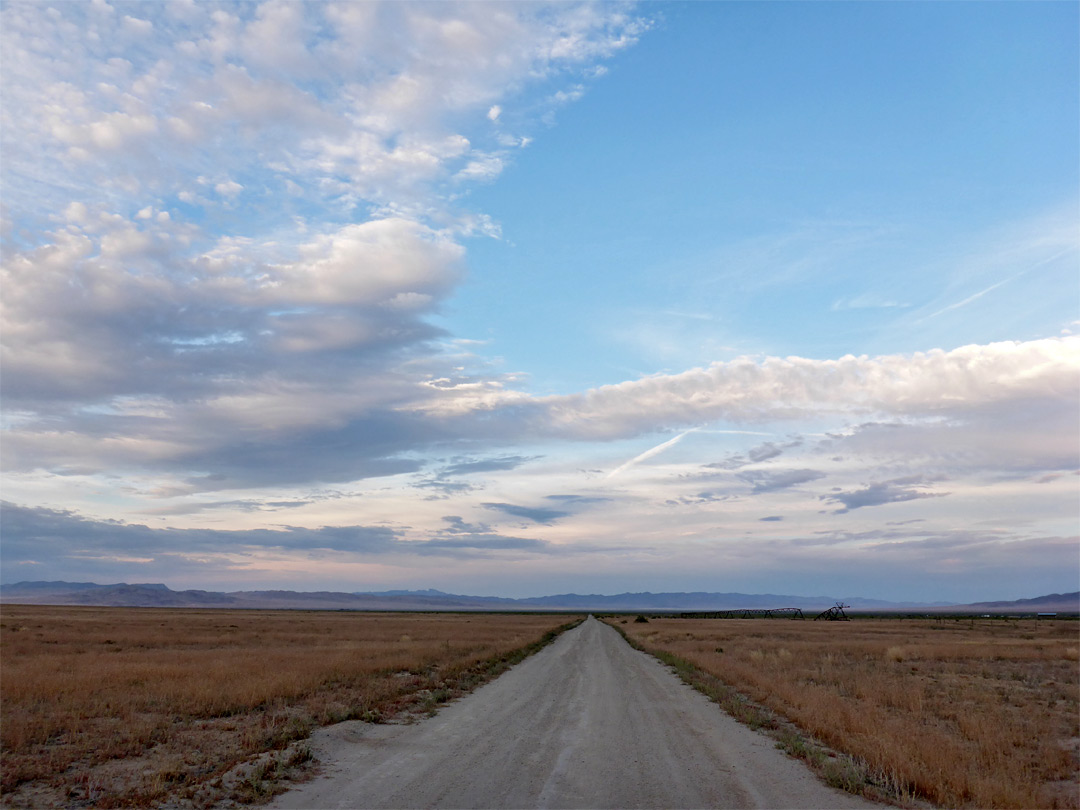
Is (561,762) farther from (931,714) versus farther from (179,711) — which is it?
(931,714)

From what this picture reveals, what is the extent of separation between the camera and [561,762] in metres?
11.0

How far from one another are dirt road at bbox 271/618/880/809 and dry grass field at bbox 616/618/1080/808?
1161mm

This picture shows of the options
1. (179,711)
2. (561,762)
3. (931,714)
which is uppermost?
(561,762)

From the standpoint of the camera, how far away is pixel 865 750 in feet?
38.4

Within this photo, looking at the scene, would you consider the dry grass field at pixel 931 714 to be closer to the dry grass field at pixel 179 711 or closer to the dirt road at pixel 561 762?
the dirt road at pixel 561 762

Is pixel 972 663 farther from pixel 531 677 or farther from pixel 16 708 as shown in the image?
pixel 16 708

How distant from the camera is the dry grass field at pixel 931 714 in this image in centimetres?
1024

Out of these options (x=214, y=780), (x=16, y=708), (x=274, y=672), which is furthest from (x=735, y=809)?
(x=274, y=672)

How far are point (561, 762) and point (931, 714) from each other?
490 inches

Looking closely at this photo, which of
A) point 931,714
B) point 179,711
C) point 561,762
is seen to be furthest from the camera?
point 931,714

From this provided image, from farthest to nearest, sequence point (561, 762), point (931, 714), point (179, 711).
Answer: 1. point (931, 714)
2. point (179, 711)
3. point (561, 762)

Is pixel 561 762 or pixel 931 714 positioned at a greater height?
pixel 561 762

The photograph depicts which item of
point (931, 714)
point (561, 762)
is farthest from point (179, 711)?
point (931, 714)

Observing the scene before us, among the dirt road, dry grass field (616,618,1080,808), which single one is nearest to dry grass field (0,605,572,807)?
the dirt road
